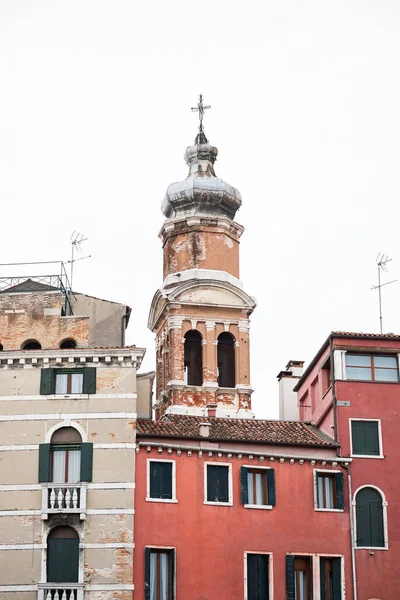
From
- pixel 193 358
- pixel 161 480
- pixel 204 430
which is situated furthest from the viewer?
pixel 193 358

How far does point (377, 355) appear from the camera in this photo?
51.0 m

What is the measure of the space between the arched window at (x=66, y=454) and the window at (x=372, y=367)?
10197 millimetres

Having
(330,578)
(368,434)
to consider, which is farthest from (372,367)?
(330,578)

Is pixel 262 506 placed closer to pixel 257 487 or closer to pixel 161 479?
pixel 257 487

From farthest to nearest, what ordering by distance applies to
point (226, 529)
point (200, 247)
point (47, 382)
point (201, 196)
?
point (201, 196), point (200, 247), point (47, 382), point (226, 529)

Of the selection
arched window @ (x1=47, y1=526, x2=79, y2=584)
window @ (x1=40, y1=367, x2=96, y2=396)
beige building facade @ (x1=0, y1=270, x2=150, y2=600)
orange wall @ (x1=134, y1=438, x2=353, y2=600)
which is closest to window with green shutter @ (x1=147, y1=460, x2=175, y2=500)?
orange wall @ (x1=134, y1=438, x2=353, y2=600)

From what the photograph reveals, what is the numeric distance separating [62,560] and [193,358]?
24.1 metres

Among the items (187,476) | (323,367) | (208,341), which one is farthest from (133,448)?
(208,341)

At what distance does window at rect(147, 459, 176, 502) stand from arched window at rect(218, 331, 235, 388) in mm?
21345

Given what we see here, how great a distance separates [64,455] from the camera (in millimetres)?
47500

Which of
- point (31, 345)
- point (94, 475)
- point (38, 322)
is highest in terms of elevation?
point (38, 322)

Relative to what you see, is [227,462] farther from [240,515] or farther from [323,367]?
[323,367]

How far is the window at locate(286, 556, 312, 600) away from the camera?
4694 cm

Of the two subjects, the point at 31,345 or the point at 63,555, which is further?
the point at 31,345
